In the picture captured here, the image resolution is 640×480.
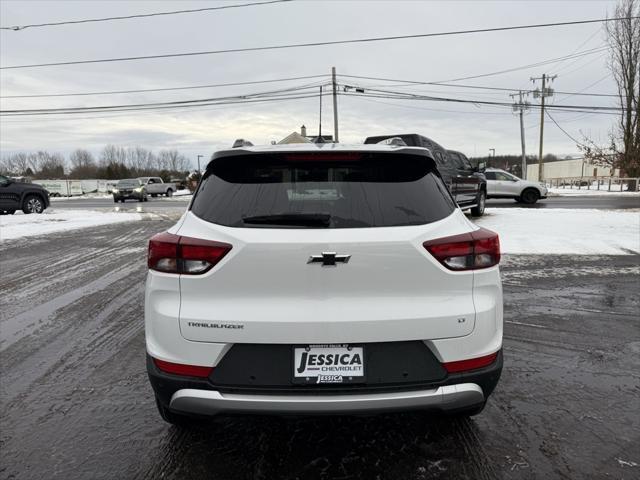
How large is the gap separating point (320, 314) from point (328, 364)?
25 cm

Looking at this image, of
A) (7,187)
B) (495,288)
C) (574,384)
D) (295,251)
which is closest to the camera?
(295,251)

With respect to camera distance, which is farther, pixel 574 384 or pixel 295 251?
pixel 574 384

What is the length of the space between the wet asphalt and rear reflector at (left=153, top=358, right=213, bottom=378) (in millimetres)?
557

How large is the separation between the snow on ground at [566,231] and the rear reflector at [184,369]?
26.9 ft

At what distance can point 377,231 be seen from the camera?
2252mm

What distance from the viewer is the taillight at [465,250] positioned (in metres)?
2.27

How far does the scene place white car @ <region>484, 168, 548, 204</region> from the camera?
72.0 ft

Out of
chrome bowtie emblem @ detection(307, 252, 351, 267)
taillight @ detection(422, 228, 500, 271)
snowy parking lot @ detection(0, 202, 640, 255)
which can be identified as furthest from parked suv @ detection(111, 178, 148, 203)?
taillight @ detection(422, 228, 500, 271)

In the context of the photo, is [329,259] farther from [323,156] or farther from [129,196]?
[129,196]

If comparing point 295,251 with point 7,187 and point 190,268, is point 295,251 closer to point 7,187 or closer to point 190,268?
point 190,268

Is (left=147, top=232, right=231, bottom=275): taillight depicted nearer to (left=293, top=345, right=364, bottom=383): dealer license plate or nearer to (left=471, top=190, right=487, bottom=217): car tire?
(left=293, top=345, right=364, bottom=383): dealer license plate

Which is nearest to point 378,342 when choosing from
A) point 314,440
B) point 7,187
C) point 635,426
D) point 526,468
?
point 314,440

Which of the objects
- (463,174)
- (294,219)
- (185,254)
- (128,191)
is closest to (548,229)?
(463,174)

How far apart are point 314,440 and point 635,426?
2.01 metres
